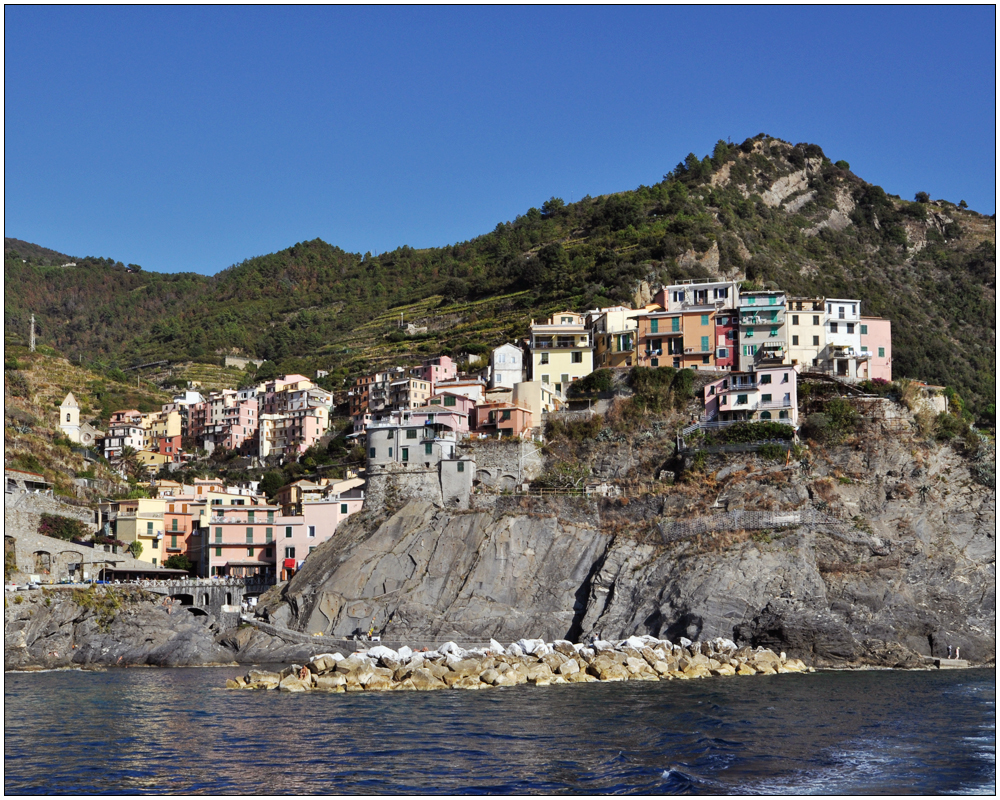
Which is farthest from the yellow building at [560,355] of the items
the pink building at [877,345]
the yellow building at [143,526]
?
the yellow building at [143,526]

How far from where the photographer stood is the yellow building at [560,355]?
77.6 meters

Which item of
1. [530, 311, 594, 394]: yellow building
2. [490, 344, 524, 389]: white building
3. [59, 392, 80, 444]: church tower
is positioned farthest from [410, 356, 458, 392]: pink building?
[59, 392, 80, 444]: church tower

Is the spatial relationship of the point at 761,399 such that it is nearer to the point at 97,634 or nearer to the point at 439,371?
the point at 439,371

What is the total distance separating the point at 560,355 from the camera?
78000 millimetres

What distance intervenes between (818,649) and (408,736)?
25839 mm

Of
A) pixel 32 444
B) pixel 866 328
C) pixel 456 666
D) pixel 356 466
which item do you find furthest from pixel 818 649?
pixel 32 444

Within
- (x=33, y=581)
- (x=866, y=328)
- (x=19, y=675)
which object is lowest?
(x=19, y=675)

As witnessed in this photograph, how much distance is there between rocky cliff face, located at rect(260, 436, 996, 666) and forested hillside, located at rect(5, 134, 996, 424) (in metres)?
35.6

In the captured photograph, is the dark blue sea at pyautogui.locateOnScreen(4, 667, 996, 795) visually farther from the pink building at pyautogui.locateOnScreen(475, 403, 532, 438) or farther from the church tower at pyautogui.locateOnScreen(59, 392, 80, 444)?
the church tower at pyautogui.locateOnScreen(59, 392, 80, 444)

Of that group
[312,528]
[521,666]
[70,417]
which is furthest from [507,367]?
[70,417]

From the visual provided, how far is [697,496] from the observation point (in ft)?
199

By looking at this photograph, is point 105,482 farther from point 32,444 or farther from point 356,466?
point 356,466

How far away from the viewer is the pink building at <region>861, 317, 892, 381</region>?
75.1 meters

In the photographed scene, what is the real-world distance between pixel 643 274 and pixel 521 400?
2980cm
